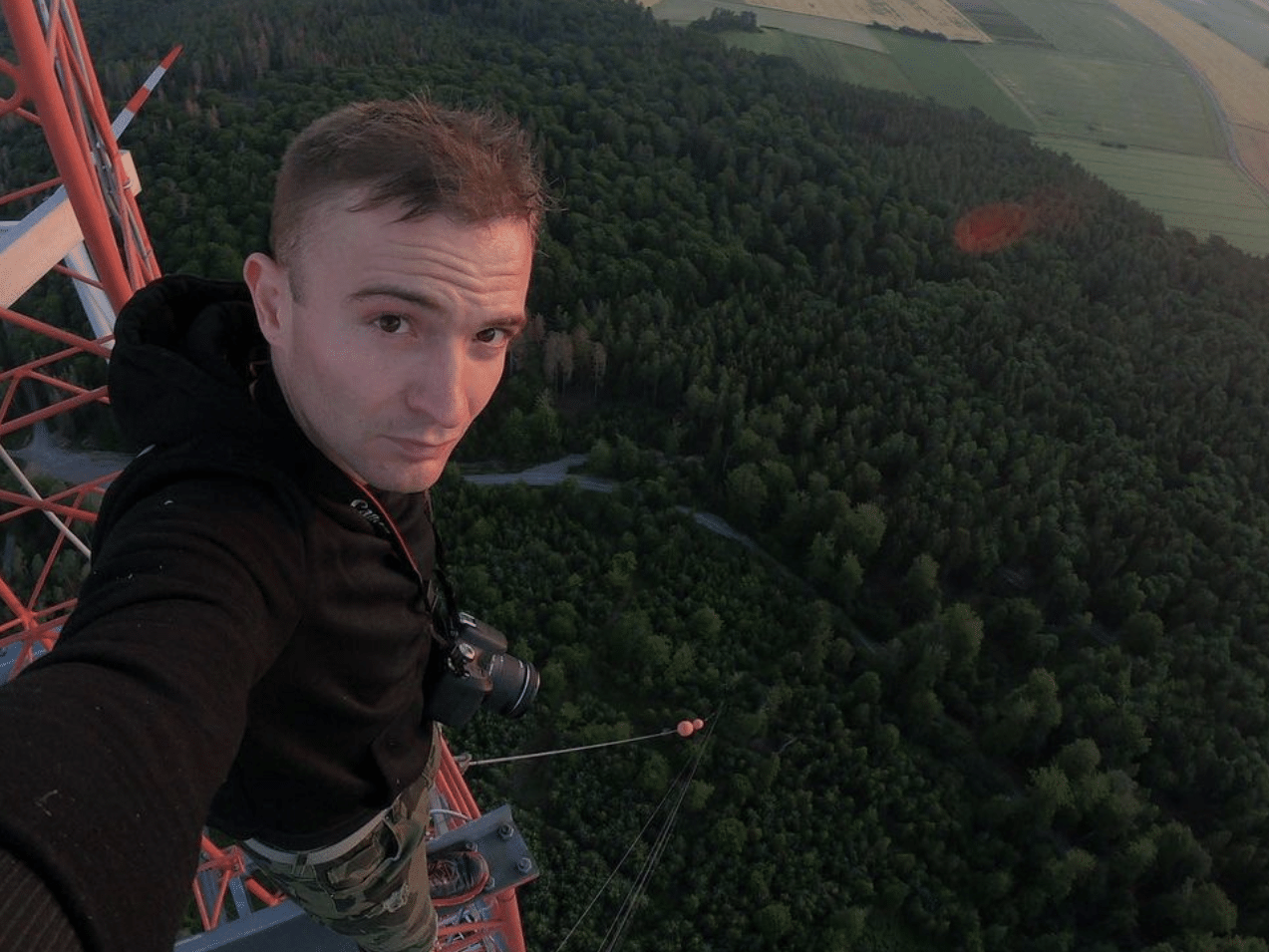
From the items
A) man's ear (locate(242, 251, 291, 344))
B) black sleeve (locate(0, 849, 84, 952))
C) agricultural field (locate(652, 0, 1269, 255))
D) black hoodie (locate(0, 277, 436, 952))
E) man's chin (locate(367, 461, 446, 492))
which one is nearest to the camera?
black sleeve (locate(0, 849, 84, 952))

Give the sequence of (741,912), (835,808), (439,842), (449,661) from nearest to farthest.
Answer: (449,661), (439,842), (741,912), (835,808)

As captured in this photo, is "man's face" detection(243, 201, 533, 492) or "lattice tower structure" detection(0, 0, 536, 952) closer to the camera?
"man's face" detection(243, 201, 533, 492)

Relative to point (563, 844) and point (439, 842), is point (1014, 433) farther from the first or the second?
point (439, 842)

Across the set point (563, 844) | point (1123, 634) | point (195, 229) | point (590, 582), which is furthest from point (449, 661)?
point (195, 229)

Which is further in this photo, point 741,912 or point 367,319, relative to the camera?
point 741,912

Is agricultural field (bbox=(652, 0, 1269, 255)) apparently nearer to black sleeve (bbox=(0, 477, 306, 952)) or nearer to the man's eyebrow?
the man's eyebrow

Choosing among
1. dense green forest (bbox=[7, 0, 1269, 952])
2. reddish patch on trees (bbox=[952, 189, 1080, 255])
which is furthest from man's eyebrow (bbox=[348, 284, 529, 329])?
reddish patch on trees (bbox=[952, 189, 1080, 255])

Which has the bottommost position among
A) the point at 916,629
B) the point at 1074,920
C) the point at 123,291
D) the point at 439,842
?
the point at 1074,920
